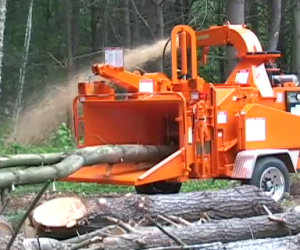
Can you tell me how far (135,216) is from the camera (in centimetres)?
772

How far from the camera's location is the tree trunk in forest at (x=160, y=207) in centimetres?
758

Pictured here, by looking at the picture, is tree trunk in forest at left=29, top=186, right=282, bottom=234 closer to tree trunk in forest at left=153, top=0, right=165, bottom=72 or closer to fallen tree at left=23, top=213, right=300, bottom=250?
fallen tree at left=23, top=213, right=300, bottom=250

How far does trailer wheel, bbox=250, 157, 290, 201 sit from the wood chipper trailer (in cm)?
2

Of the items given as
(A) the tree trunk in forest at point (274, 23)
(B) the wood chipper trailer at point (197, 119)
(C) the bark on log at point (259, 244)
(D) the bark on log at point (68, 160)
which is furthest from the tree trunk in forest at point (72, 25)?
(C) the bark on log at point (259, 244)

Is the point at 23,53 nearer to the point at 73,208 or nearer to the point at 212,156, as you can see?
the point at 212,156

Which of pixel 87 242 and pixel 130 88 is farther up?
pixel 130 88

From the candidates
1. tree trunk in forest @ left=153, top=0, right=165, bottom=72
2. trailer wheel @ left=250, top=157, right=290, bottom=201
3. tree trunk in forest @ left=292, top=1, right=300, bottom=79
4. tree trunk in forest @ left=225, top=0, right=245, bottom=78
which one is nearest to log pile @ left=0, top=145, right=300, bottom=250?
trailer wheel @ left=250, top=157, right=290, bottom=201

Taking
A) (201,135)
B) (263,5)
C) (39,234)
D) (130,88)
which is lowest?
(39,234)

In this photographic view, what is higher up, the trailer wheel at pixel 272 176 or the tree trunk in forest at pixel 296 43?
the tree trunk in forest at pixel 296 43

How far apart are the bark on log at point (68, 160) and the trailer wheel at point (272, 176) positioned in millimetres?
1384

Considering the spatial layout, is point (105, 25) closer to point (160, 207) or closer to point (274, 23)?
point (274, 23)

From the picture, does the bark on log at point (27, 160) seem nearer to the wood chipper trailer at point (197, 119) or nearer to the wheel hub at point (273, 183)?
the wood chipper trailer at point (197, 119)

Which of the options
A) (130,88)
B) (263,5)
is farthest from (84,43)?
(130,88)

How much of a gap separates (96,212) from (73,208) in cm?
26
